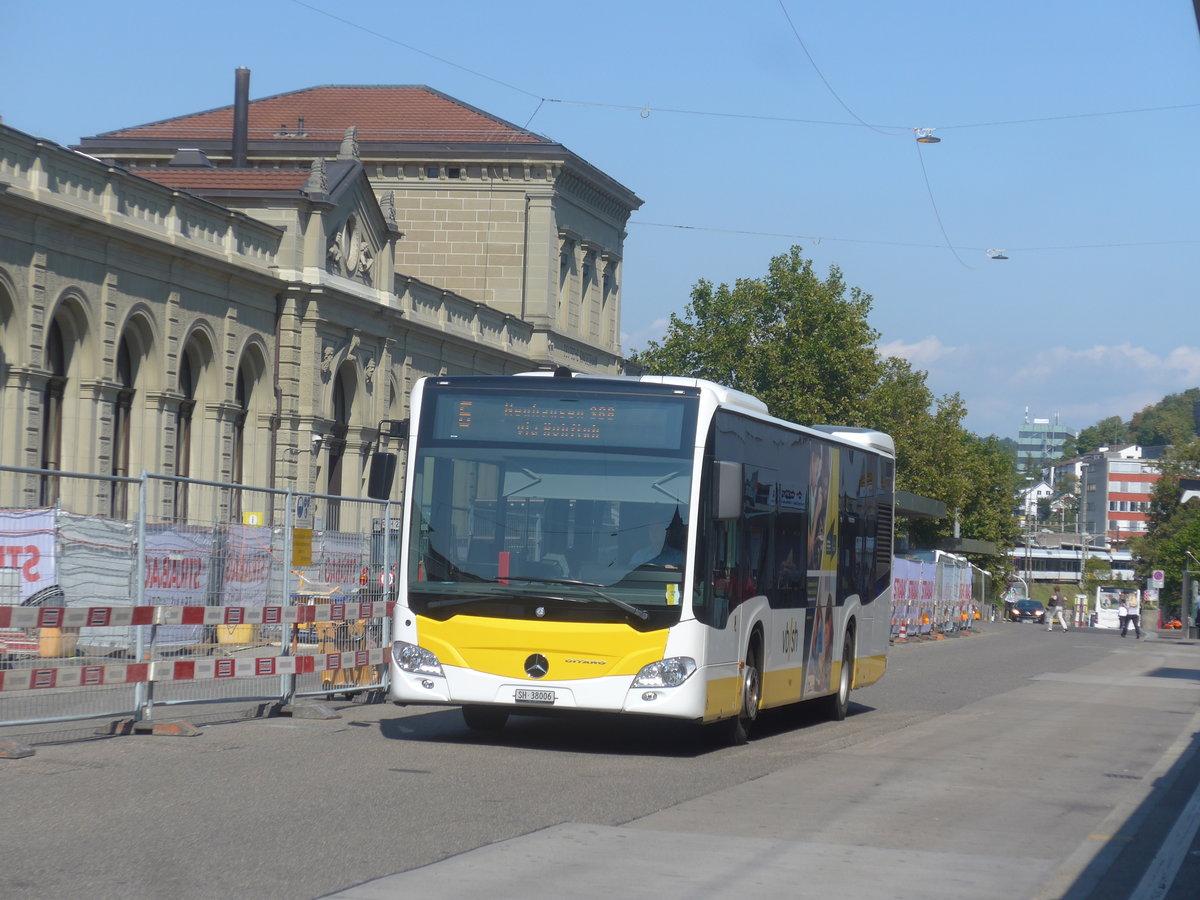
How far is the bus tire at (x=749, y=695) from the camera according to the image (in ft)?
48.7

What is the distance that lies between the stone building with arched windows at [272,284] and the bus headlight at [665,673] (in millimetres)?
3218

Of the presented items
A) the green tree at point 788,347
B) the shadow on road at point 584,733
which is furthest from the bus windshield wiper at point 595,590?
the green tree at point 788,347

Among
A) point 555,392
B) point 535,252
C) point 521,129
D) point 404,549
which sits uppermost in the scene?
point 521,129

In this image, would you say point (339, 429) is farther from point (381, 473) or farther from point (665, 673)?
point (665, 673)

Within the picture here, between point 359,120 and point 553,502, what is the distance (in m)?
46.2

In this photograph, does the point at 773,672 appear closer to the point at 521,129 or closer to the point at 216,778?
the point at 216,778

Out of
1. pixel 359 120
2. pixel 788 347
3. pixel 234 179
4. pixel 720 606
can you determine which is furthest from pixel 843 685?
pixel 788 347

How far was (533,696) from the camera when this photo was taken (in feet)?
43.9

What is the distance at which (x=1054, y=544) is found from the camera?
589 feet

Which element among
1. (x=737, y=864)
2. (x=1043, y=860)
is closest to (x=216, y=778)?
(x=737, y=864)

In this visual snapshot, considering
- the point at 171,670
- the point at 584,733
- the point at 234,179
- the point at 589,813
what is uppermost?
the point at 234,179

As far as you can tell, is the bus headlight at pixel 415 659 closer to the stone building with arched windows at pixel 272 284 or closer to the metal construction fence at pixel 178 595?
the metal construction fence at pixel 178 595

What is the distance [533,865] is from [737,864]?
104 cm

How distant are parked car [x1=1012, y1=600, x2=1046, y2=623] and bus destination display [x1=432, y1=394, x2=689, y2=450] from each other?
94.8m
